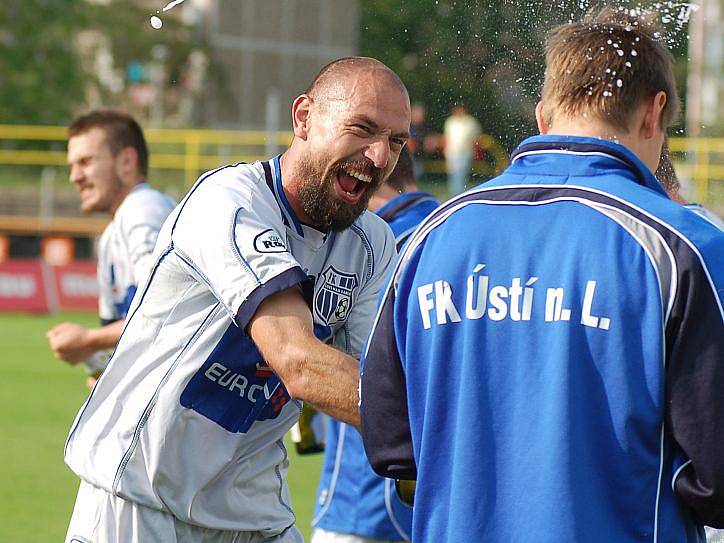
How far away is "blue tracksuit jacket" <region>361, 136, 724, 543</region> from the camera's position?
252cm

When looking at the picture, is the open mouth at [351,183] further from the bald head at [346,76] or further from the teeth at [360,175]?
the bald head at [346,76]

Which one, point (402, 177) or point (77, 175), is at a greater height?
point (402, 177)

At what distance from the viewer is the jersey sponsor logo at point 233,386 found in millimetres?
3660

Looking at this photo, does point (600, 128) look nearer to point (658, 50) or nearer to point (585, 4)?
point (658, 50)

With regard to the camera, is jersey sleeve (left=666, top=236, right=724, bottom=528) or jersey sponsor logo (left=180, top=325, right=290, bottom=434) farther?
jersey sponsor logo (left=180, top=325, right=290, bottom=434)

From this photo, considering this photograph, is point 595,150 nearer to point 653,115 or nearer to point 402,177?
point 653,115

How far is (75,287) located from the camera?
2164 centimetres

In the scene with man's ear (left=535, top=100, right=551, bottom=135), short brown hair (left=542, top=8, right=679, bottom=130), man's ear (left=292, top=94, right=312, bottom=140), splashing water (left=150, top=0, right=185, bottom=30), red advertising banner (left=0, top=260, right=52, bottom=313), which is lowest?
red advertising banner (left=0, top=260, right=52, bottom=313)

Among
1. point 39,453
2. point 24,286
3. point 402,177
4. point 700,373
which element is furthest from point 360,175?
point 24,286

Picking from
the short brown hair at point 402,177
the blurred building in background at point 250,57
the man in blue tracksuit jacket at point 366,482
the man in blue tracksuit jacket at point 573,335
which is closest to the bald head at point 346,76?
the man in blue tracksuit jacket at point 573,335

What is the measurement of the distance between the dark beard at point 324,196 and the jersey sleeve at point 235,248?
0.51 feet

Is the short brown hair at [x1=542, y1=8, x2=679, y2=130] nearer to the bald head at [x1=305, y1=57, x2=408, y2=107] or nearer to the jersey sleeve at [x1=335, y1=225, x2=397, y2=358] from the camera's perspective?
the bald head at [x1=305, y1=57, x2=408, y2=107]

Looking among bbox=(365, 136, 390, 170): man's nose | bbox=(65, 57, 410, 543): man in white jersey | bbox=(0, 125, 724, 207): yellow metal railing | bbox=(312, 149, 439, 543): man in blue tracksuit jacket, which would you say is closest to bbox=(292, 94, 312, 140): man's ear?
bbox=(65, 57, 410, 543): man in white jersey

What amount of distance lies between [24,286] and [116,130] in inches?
597
